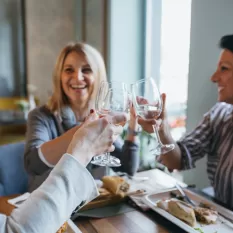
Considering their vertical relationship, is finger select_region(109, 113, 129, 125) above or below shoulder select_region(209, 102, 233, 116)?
above

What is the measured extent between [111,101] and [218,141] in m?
0.69

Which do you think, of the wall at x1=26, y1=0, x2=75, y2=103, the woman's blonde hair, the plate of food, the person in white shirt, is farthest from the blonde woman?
the wall at x1=26, y1=0, x2=75, y2=103

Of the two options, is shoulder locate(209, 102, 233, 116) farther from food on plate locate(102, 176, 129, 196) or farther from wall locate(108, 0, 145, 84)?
wall locate(108, 0, 145, 84)

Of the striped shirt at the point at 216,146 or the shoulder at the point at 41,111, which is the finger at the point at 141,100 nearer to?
the striped shirt at the point at 216,146

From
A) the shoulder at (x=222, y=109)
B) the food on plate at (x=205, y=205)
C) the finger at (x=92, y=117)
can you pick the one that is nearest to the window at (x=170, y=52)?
the shoulder at (x=222, y=109)

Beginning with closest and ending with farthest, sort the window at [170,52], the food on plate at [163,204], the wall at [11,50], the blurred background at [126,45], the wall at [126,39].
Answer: the food on plate at [163,204] < the blurred background at [126,45] < the window at [170,52] < the wall at [126,39] < the wall at [11,50]

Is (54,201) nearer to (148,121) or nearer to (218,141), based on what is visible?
(148,121)

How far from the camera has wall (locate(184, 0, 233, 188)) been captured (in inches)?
62.1

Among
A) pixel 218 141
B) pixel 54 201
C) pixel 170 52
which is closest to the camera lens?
pixel 54 201

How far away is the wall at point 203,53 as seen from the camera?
5.18 feet

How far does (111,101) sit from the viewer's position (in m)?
0.96

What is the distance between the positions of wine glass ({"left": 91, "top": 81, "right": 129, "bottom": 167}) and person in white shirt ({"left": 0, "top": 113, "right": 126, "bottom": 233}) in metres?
0.11

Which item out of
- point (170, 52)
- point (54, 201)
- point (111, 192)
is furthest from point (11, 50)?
point (54, 201)

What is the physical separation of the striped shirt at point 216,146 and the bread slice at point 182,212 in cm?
37
